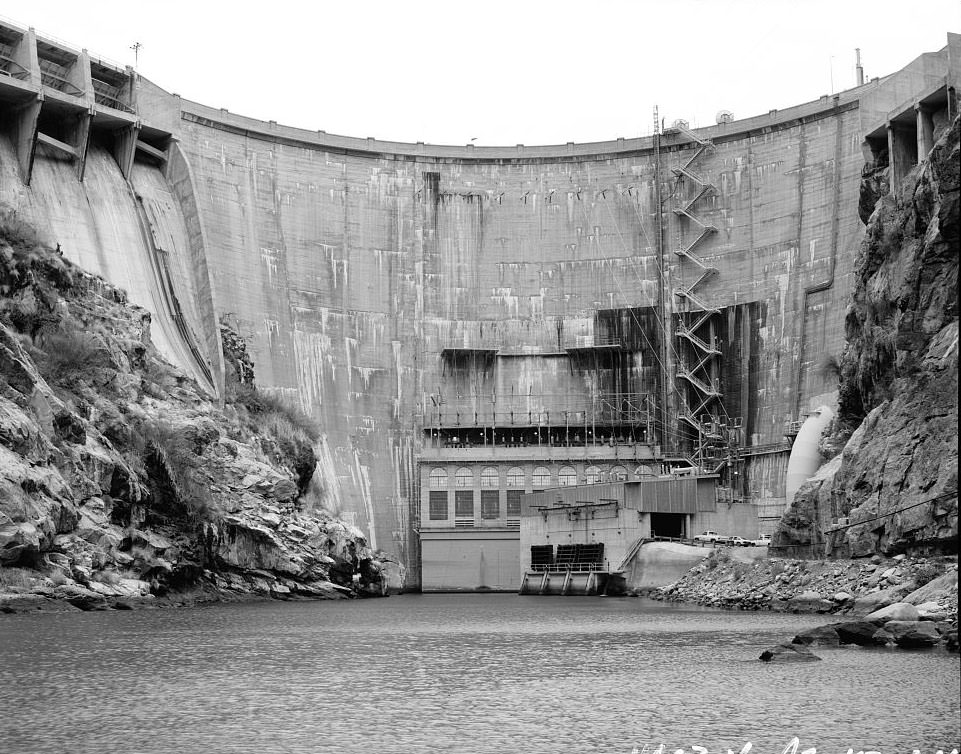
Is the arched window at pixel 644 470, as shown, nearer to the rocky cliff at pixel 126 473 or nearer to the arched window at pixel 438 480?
the arched window at pixel 438 480

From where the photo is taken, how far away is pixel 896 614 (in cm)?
3206

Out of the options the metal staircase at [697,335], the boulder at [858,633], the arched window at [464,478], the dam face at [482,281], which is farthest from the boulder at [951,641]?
the arched window at [464,478]

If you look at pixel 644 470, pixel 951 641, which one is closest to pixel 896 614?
pixel 951 641

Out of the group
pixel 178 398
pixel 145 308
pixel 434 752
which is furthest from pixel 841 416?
pixel 434 752

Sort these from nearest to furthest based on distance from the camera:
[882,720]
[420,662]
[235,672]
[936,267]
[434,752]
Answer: [434,752] → [882,720] → [235,672] → [420,662] → [936,267]

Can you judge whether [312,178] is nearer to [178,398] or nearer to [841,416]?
[178,398]

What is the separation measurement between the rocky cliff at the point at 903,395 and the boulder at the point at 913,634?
393 inches

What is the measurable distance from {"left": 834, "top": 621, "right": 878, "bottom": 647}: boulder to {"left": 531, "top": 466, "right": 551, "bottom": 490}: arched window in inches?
2075

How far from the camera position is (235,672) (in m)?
27.9

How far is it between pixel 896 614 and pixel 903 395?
54.8 feet

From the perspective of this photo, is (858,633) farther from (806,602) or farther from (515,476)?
(515,476)

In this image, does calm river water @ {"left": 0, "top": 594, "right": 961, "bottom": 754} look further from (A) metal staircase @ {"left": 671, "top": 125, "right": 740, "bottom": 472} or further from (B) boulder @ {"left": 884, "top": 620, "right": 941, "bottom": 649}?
(A) metal staircase @ {"left": 671, "top": 125, "right": 740, "bottom": 472}

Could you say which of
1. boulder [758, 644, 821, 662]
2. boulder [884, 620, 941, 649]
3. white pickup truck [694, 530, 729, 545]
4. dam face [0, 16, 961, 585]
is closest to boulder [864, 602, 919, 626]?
boulder [884, 620, 941, 649]

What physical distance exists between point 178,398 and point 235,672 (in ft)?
121
